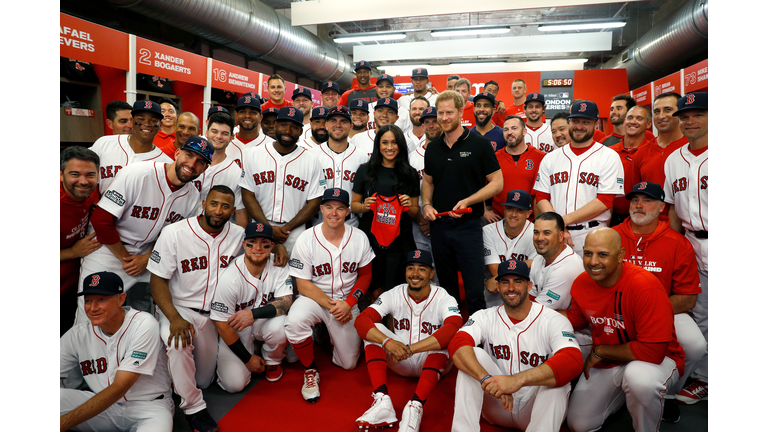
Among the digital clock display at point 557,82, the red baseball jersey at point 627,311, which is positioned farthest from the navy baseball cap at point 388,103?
the digital clock display at point 557,82

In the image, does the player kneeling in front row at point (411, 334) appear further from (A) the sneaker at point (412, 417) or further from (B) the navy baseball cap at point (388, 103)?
(B) the navy baseball cap at point (388, 103)

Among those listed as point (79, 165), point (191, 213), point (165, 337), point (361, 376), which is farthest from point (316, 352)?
point (79, 165)

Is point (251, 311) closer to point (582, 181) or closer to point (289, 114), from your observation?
point (289, 114)

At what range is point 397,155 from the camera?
13.6 ft

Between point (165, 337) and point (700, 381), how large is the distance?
4326 mm

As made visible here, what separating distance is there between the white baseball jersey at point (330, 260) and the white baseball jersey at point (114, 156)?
159cm

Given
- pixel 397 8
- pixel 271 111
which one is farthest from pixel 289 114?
pixel 397 8

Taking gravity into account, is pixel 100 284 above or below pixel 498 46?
below

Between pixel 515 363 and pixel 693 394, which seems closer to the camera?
pixel 515 363

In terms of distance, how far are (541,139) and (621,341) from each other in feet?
12.6

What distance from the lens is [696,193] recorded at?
358cm

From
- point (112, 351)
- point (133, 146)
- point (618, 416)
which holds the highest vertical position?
point (133, 146)

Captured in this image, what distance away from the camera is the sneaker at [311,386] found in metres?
3.45

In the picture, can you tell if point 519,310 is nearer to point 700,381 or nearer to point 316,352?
point 700,381
